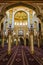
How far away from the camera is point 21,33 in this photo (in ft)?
109

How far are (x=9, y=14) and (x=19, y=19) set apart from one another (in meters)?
8.28

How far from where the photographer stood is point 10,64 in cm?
675

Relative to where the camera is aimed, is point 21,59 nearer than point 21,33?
Yes

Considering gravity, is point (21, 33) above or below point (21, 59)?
above

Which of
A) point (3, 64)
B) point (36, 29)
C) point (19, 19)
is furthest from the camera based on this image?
point (19, 19)

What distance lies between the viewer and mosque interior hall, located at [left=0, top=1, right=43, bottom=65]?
29.2 ft

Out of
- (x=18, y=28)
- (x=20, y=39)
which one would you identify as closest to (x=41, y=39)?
(x=18, y=28)

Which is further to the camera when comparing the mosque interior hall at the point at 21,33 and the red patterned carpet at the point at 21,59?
the mosque interior hall at the point at 21,33

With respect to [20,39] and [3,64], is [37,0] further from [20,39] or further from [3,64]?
[20,39]

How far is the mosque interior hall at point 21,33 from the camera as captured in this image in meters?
8.89

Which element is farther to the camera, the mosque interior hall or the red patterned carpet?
the mosque interior hall

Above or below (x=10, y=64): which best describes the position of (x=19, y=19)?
above

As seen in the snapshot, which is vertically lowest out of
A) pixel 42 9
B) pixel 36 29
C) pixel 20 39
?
pixel 20 39

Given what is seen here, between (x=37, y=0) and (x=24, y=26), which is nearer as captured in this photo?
(x=37, y=0)
